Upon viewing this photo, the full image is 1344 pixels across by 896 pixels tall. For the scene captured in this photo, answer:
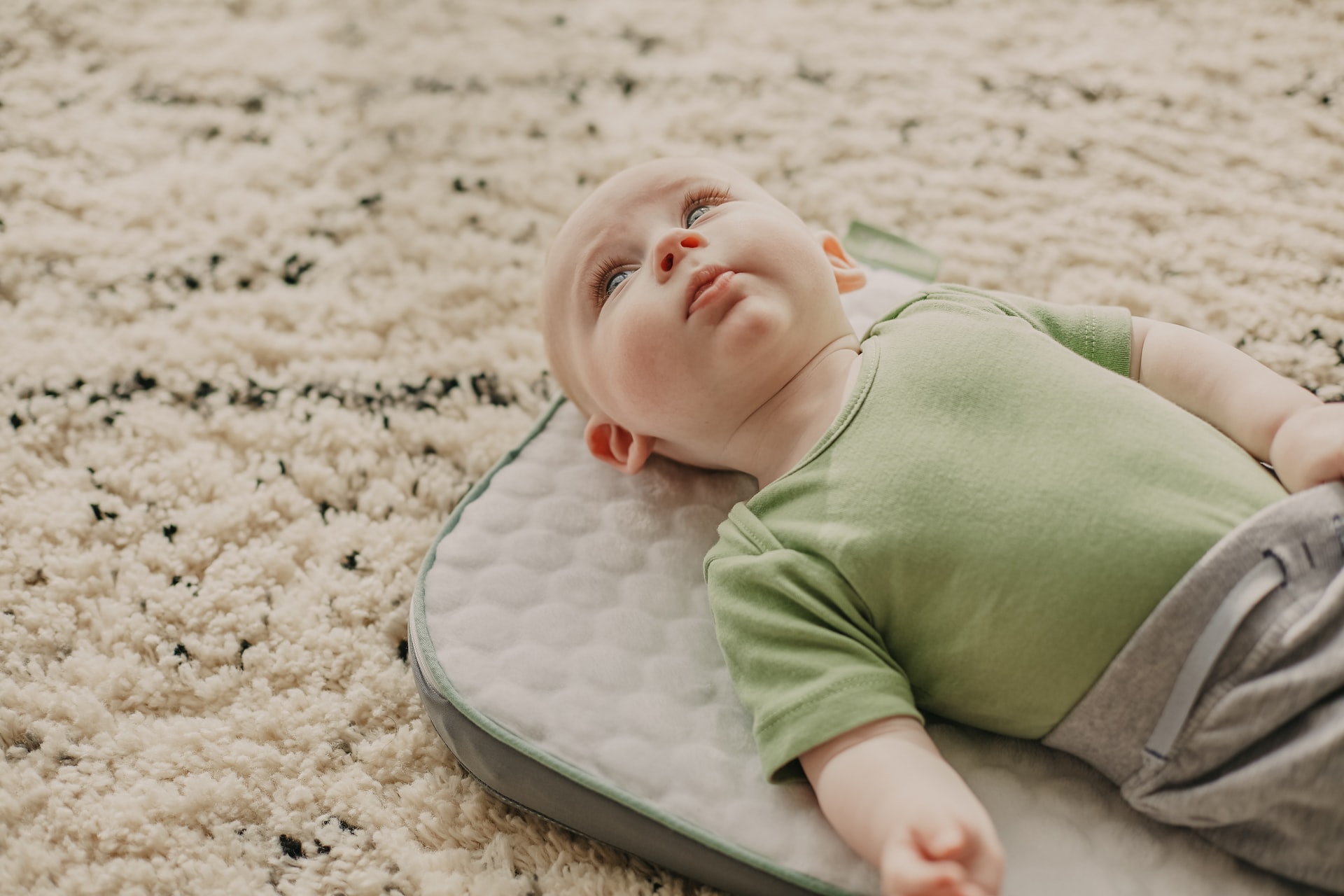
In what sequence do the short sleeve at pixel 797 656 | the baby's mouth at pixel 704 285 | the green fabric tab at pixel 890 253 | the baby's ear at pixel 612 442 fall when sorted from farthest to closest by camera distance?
the green fabric tab at pixel 890 253 < the baby's ear at pixel 612 442 < the baby's mouth at pixel 704 285 < the short sleeve at pixel 797 656

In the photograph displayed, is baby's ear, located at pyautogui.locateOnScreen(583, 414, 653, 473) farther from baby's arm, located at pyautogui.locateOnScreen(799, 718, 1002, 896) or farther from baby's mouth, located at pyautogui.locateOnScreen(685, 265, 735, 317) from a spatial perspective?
baby's arm, located at pyautogui.locateOnScreen(799, 718, 1002, 896)

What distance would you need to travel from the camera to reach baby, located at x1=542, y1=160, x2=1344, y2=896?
666 mm

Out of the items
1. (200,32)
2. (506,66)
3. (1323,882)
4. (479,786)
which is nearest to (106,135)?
(200,32)

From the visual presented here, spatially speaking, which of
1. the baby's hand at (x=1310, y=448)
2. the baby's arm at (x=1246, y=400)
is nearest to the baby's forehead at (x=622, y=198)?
the baby's arm at (x=1246, y=400)

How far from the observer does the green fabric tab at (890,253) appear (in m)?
1.21

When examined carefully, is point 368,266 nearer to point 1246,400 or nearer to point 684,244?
point 684,244

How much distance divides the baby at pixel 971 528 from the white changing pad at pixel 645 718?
0.03 m

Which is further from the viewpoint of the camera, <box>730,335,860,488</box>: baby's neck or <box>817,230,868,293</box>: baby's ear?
<box>817,230,868,293</box>: baby's ear

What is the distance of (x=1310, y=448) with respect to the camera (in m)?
0.75

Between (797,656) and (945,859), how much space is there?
173mm

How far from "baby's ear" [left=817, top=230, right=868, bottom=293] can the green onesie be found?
18 cm

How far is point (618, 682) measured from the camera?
2.73 feet

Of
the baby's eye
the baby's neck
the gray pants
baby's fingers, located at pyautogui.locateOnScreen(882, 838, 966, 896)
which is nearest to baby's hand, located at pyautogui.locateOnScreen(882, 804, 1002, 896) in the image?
baby's fingers, located at pyautogui.locateOnScreen(882, 838, 966, 896)

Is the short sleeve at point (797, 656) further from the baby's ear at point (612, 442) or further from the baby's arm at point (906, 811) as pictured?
the baby's ear at point (612, 442)
